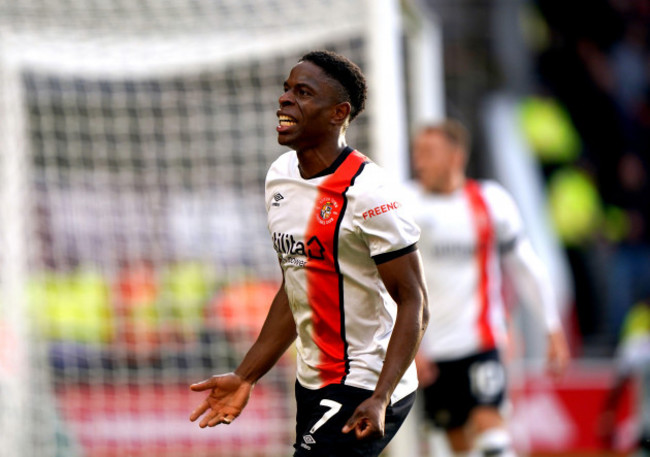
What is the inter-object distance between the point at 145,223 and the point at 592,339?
5.66 metres

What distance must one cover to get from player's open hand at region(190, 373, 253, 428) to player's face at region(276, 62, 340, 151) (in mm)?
777

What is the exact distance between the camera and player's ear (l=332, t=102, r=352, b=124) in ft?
11.0

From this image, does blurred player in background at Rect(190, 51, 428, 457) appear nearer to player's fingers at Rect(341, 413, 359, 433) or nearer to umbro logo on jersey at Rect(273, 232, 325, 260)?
umbro logo on jersey at Rect(273, 232, 325, 260)

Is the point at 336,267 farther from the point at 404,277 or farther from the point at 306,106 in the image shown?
the point at 306,106

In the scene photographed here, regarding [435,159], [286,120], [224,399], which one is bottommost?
[224,399]

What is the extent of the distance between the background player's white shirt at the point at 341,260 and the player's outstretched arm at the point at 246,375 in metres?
0.13

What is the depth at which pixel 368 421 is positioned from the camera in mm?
2984

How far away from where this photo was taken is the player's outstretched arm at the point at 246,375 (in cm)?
349

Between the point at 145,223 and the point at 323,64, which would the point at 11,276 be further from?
the point at 323,64

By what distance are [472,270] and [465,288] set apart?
11 centimetres

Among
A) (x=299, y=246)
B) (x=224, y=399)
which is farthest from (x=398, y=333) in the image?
(x=224, y=399)

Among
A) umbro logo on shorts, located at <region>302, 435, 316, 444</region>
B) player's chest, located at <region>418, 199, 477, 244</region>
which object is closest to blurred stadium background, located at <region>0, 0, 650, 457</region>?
player's chest, located at <region>418, 199, 477, 244</region>

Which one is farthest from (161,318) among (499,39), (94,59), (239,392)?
(499,39)

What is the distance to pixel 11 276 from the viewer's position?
7047 millimetres
